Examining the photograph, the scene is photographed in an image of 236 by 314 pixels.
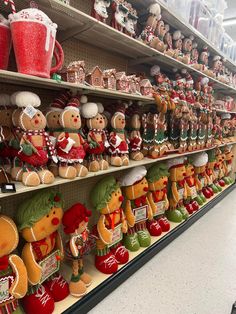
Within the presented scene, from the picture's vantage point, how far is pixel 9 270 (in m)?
1.18

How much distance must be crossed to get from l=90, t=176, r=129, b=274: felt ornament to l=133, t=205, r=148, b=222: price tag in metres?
0.23

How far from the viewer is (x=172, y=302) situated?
63.7 inches

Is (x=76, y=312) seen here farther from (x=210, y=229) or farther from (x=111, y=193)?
(x=210, y=229)

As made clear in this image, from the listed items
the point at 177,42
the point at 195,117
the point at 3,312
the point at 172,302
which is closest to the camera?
the point at 3,312

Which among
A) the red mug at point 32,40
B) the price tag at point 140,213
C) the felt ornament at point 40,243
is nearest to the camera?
the red mug at point 32,40

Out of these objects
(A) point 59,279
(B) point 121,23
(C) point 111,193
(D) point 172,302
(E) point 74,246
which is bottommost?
(D) point 172,302

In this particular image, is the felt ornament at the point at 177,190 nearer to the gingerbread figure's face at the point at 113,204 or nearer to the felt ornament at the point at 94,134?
the gingerbread figure's face at the point at 113,204

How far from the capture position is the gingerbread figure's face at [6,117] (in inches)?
49.3

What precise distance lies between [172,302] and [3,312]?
1.02m

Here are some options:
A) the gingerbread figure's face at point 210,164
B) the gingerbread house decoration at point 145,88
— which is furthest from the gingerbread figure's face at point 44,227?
the gingerbread figure's face at point 210,164

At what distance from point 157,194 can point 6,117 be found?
1.45m

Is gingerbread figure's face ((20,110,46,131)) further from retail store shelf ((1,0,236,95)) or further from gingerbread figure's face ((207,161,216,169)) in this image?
gingerbread figure's face ((207,161,216,169))

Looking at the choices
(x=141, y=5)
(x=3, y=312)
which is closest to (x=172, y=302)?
(x=3, y=312)

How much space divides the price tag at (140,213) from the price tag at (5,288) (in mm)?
1066
